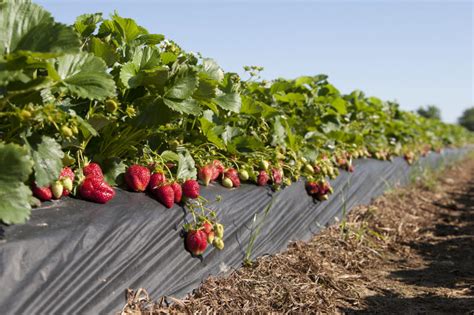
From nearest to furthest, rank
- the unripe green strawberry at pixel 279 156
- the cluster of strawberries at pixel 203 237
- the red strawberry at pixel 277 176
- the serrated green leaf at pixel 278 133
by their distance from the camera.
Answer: the cluster of strawberries at pixel 203 237, the red strawberry at pixel 277 176, the unripe green strawberry at pixel 279 156, the serrated green leaf at pixel 278 133

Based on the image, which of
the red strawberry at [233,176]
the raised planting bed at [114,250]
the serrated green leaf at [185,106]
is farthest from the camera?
the red strawberry at [233,176]

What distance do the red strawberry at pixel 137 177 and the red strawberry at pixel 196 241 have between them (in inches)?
11.6

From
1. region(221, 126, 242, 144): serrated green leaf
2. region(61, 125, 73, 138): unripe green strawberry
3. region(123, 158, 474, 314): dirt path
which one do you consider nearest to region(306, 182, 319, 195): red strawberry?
region(123, 158, 474, 314): dirt path

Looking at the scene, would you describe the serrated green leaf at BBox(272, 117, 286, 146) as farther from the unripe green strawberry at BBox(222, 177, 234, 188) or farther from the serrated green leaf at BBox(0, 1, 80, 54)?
the serrated green leaf at BBox(0, 1, 80, 54)

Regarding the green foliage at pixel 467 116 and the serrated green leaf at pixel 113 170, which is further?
the green foliage at pixel 467 116

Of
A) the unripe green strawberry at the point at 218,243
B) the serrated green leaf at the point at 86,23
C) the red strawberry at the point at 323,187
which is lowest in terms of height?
the unripe green strawberry at the point at 218,243

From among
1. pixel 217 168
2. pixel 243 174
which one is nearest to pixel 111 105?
pixel 217 168

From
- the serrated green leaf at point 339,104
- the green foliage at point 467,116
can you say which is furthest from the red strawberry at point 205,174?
the green foliage at point 467,116

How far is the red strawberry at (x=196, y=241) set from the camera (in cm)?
238

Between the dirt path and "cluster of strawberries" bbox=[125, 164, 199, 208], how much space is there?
44 centimetres

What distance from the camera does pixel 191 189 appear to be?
2.46m

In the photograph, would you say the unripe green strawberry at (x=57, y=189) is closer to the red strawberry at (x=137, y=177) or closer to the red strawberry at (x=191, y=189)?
the red strawberry at (x=137, y=177)

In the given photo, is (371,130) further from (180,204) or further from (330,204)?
(180,204)

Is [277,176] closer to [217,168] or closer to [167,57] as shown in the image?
[217,168]
